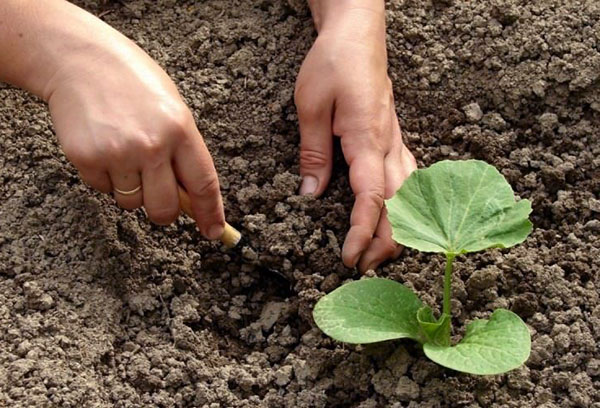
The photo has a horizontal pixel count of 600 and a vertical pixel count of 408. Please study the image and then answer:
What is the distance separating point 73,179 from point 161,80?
34 cm

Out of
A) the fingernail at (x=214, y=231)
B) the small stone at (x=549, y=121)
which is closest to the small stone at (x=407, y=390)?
the fingernail at (x=214, y=231)

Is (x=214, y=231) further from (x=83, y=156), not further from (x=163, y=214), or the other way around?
(x=83, y=156)

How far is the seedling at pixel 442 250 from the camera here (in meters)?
1.54

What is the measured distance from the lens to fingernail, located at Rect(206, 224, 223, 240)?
1.75 m

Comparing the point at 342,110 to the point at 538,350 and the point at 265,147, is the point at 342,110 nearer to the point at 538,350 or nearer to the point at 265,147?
the point at 265,147

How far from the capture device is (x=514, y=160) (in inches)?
75.5

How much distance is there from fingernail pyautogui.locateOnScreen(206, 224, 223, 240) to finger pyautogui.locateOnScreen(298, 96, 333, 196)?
0.62 ft

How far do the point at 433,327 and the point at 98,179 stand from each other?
1.96 feet

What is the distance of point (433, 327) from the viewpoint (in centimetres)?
156

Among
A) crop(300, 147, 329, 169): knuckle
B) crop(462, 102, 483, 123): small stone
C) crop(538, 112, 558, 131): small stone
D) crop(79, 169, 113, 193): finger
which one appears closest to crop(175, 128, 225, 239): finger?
crop(79, 169, 113, 193): finger

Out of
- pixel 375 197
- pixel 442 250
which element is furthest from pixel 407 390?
A: pixel 375 197

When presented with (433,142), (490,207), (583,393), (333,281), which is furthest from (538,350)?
(433,142)

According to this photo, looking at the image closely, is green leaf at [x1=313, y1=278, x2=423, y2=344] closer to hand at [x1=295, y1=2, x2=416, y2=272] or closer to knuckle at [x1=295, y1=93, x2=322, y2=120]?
hand at [x1=295, y1=2, x2=416, y2=272]

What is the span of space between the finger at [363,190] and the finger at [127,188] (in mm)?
374
